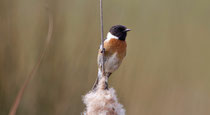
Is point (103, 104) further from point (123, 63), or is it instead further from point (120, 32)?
point (120, 32)

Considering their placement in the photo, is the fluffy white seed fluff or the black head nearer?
the fluffy white seed fluff

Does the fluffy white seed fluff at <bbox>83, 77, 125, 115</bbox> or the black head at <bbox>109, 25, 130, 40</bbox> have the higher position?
the black head at <bbox>109, 25, 130, 40</bbox>

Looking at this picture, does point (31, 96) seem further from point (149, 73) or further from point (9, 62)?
point (149, 73)

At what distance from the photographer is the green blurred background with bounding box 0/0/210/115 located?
2195mm

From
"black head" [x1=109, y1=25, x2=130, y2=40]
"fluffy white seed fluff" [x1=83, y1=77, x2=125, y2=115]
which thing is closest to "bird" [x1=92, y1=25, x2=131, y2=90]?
"black head" [x1=109, y1=25, x2=130, y2=40]

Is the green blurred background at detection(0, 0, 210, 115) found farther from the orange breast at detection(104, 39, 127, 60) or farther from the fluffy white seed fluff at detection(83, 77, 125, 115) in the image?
the fluffy white seed fluff at detection(83, 77, 125, 115)

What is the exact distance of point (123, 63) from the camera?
2678 millimetres

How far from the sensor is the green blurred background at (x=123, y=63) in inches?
86.4

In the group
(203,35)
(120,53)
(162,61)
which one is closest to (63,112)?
(120,53)

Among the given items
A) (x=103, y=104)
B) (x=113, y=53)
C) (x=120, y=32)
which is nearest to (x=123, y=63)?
(x=113, y=53)

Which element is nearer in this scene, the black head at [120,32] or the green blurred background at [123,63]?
the green blurred background at [123,63]

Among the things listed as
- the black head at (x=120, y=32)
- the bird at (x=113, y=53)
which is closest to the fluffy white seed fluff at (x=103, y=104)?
the bird at (x=113, y=53)

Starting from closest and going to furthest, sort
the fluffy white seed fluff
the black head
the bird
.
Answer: the fluffy white seed fluff < the bird < the black head

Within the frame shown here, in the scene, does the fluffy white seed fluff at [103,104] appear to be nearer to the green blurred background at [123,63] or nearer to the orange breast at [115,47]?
the green blurred background at [123,63]
